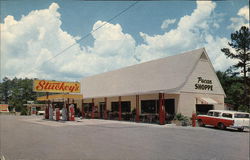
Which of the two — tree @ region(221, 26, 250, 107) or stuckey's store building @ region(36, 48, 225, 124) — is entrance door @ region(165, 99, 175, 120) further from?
tree @ region(221, 26, 250, 107)

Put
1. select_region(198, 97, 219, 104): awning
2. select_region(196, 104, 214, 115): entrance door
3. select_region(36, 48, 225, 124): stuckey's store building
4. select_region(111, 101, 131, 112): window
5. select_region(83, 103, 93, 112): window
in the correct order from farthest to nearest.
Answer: select_region(83, 103, 93, 112): window → select_region(111, 101, 131, 112): window → select_region(196, 104, 214, 115): entrance door → select_region(198, 97, 219, 104): awning → select_region(36, 48, 225, 124): stuckey's store building

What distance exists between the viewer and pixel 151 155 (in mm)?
8984

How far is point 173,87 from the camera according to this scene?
25125mm

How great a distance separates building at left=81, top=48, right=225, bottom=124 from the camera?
25047 mm

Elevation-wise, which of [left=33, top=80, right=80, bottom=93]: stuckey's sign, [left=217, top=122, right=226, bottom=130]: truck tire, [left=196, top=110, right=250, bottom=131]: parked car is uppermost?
[left=33, top=80, right=80, bottom=93]: stuckey's sign

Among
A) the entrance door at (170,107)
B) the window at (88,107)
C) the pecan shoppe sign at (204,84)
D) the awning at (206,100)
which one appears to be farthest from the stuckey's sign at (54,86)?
the awning at (206,100)

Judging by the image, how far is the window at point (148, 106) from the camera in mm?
26723

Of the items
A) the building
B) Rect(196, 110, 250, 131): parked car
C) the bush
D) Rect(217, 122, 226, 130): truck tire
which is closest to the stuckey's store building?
the building

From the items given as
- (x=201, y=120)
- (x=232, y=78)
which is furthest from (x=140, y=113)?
(x=232, y=78)

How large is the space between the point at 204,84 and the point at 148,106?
647cm

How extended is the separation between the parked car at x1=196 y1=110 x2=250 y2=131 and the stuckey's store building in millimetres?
4012

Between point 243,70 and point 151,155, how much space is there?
108ft

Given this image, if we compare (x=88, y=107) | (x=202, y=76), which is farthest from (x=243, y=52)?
(x=88, y=107)

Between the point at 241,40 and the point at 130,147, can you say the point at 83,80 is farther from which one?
the point at 130,147
